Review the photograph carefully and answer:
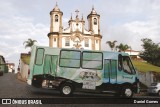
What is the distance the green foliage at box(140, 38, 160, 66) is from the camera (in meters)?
74.3

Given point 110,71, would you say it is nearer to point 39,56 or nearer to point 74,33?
point 39,56

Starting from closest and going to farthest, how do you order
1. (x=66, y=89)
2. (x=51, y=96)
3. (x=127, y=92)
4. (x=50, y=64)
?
(x=51, y=96) → (x=66, y=89) → (x=50, y=64) → (x=127, y=92)

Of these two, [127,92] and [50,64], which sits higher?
[50,64]

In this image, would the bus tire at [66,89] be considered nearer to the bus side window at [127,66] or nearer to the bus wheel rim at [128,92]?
the bus wheel rim at [128,92]

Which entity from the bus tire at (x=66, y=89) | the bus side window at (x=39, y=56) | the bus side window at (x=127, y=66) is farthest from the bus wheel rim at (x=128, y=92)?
the bus side window at (x=39, y=56)

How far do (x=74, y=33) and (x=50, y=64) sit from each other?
183 feet

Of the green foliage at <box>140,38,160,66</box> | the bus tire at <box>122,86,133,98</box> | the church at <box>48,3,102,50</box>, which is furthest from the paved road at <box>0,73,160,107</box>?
the green foliage at <box>140,38,160,66</box>

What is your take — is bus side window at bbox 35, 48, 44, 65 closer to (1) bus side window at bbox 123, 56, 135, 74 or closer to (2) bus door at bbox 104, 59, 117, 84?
(2) bus door at bbox 104, 59, 117, 84

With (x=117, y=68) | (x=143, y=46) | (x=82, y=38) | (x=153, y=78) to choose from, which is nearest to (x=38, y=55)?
(x=117, y=68)

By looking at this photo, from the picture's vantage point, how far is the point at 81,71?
16766 millimetres

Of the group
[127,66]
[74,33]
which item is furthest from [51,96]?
[74,33]

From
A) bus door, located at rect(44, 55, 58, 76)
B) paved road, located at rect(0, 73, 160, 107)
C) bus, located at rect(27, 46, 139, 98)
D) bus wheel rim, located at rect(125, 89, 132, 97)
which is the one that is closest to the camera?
paved road, located at rect(0, 73, 160, 107)

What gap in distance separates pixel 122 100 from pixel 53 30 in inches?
2608

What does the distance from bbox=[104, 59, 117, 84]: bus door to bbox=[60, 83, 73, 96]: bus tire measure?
8.07ft
